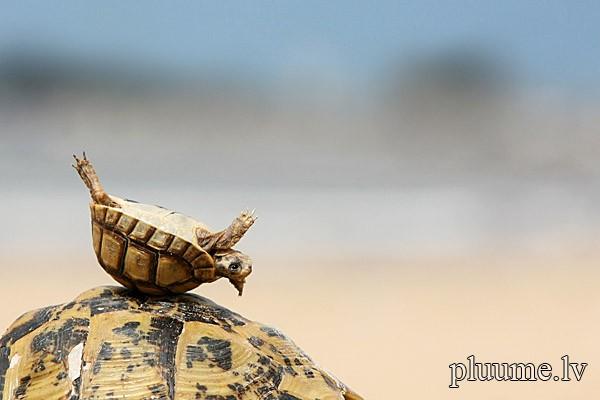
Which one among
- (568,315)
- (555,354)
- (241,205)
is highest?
(241,205)

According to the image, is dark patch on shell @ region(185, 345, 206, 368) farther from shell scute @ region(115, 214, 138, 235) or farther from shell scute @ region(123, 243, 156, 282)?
shell scute @ region(115, 214, 138, 235)

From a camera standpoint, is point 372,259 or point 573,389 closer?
point 573,389

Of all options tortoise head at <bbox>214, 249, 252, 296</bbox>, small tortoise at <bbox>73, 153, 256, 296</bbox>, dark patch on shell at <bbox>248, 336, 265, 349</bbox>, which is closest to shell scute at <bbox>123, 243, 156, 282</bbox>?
small tortoise at <bbox>73, 153, 256, 296</bbox>

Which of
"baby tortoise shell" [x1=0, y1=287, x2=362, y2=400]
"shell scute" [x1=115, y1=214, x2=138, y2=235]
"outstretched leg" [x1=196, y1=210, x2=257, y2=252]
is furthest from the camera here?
"outstretched leg" [x1=196, y1=210, x2=257, y2=252]

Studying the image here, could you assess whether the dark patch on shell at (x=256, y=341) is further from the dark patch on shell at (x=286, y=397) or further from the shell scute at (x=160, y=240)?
the shell scute at (x=160, y=240)

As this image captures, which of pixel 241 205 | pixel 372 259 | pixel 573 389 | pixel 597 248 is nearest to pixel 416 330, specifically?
pixel 573 389

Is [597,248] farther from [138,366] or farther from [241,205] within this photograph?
[138,366]
